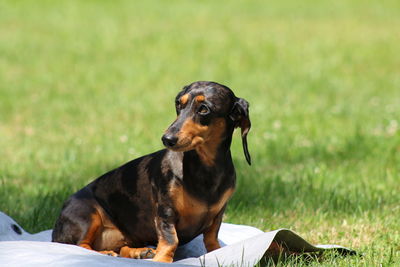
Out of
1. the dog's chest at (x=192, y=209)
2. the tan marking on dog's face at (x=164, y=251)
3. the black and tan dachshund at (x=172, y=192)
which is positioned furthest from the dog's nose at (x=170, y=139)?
the tan marking on dog's face at (x=164, y=251)

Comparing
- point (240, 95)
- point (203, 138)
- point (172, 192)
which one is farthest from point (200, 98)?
point (240, 95)

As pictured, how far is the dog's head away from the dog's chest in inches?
8.4

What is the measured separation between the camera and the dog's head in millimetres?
3631

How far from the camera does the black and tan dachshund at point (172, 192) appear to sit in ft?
12.3

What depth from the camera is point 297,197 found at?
5.65 metres

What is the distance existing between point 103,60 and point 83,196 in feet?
26.2

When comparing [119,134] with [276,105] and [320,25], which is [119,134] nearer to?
[276,105]

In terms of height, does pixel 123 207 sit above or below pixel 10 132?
above

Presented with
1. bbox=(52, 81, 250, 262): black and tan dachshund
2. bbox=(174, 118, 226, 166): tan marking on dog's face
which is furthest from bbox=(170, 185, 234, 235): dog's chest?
bbox=(174, 118, 226, 166): tan marking on dog's face

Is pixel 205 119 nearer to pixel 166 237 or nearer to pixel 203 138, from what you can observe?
pixel 203 138

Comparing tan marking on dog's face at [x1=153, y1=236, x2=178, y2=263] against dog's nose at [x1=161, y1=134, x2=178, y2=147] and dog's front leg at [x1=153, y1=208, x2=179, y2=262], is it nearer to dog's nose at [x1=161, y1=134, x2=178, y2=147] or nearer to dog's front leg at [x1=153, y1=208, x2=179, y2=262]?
dog's front leg at [x1=153, y1=208, x2=179, y2=262]

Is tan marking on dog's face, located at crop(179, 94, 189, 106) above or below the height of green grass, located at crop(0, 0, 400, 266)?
above

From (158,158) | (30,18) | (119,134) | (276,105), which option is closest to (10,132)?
(119,134)

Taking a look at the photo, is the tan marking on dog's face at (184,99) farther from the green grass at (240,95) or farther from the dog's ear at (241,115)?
the green grass at (240,95)
